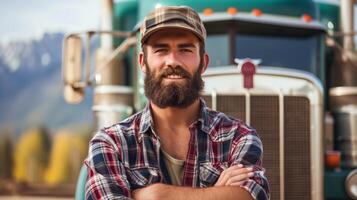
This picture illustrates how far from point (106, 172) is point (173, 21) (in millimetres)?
582

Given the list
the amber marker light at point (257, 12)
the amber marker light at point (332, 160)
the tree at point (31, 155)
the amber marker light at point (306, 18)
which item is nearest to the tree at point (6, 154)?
the tree at point (31, 155)

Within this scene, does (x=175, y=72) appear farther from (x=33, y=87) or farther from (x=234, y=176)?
(x=33, y=87)

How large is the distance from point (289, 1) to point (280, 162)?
143 cm

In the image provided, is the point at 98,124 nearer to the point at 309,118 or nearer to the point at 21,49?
the point at 309,118

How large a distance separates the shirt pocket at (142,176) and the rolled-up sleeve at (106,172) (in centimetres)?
4

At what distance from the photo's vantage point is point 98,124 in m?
4.46

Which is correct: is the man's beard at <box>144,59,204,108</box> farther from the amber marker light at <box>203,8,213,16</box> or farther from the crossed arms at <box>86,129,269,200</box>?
the amber marker light at <box>203,8,213,16</box>

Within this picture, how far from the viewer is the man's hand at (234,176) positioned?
2029 mm

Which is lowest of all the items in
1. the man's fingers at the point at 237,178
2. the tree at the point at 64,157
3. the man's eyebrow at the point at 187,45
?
the tree at the point at 64,157

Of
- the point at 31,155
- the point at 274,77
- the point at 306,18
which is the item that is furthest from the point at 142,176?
the point at 31,155

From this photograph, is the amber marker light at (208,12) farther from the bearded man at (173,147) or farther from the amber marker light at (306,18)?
the bearded man at (173,147)

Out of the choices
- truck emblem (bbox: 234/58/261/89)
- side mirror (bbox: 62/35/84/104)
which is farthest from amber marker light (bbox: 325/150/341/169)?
side mirror (bbox: 62/35/84/104)

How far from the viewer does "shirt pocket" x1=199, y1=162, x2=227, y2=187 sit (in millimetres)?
2078

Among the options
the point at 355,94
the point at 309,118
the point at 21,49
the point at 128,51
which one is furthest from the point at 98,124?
the point at 21,49
